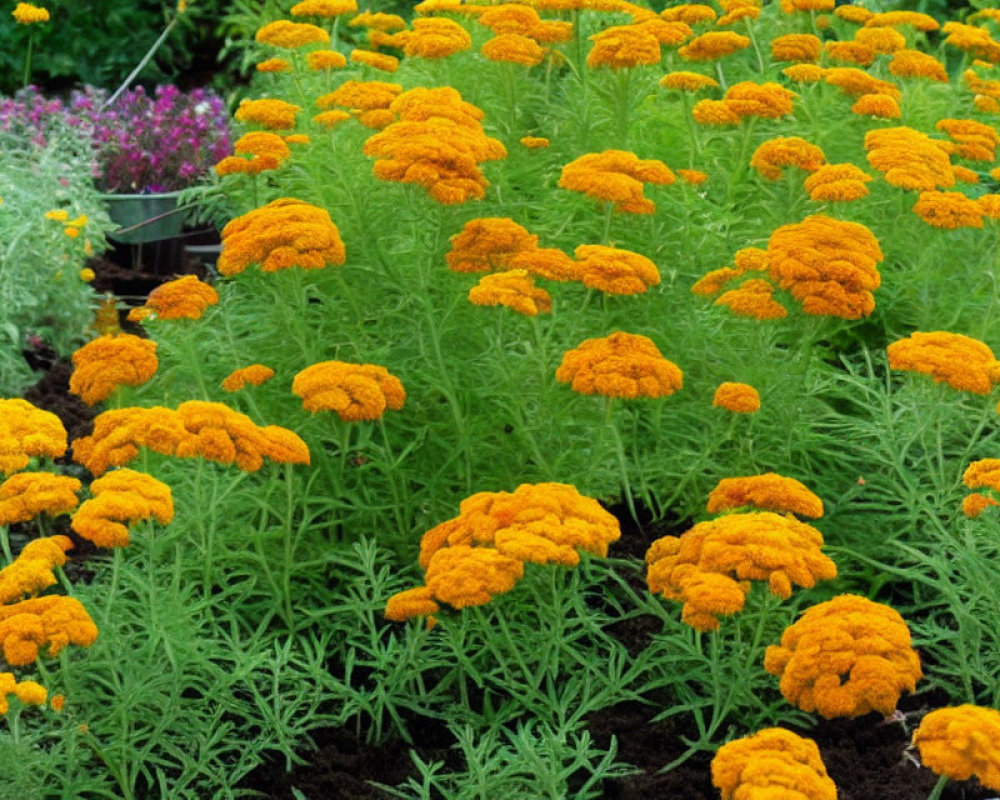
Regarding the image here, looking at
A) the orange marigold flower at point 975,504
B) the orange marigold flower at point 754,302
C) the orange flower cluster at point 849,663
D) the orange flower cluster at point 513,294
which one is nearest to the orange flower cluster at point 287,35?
the orange flower cluster at point 513,294

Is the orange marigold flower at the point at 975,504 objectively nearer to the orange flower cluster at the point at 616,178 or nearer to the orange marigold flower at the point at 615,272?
the orange marigold flower at the point at 615,272

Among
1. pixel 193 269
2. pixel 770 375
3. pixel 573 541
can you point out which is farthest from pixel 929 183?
pixel 193 269

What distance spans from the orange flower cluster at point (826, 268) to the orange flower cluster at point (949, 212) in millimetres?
415

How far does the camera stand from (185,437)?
3668mm

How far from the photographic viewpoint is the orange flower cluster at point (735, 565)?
3.40m

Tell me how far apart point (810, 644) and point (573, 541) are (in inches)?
24.3

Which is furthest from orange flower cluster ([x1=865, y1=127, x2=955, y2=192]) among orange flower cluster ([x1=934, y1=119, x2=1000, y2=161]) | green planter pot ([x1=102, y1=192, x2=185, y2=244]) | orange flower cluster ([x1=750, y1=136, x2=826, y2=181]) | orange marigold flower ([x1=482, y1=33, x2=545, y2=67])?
green planter pot ([x1=102, y1=192, x2=185, y2=244])

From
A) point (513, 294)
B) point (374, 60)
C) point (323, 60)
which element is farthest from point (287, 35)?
point (513, 294)

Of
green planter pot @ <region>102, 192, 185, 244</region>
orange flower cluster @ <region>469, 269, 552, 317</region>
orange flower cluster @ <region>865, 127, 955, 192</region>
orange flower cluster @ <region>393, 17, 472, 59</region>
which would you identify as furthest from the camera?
green planter pot @ <region>102, 192, 185, 244</region>

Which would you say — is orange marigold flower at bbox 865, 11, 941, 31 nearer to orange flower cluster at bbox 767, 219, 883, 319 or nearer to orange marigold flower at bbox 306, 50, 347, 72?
orange flower cluster at bbox 767, 219, 883, 319

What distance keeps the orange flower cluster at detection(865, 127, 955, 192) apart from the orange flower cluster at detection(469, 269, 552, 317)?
1492 millimetres

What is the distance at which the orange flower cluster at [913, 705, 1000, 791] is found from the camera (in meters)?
2.73

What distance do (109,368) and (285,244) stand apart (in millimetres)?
646

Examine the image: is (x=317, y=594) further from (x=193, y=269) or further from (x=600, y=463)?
(x=193, y=269)
